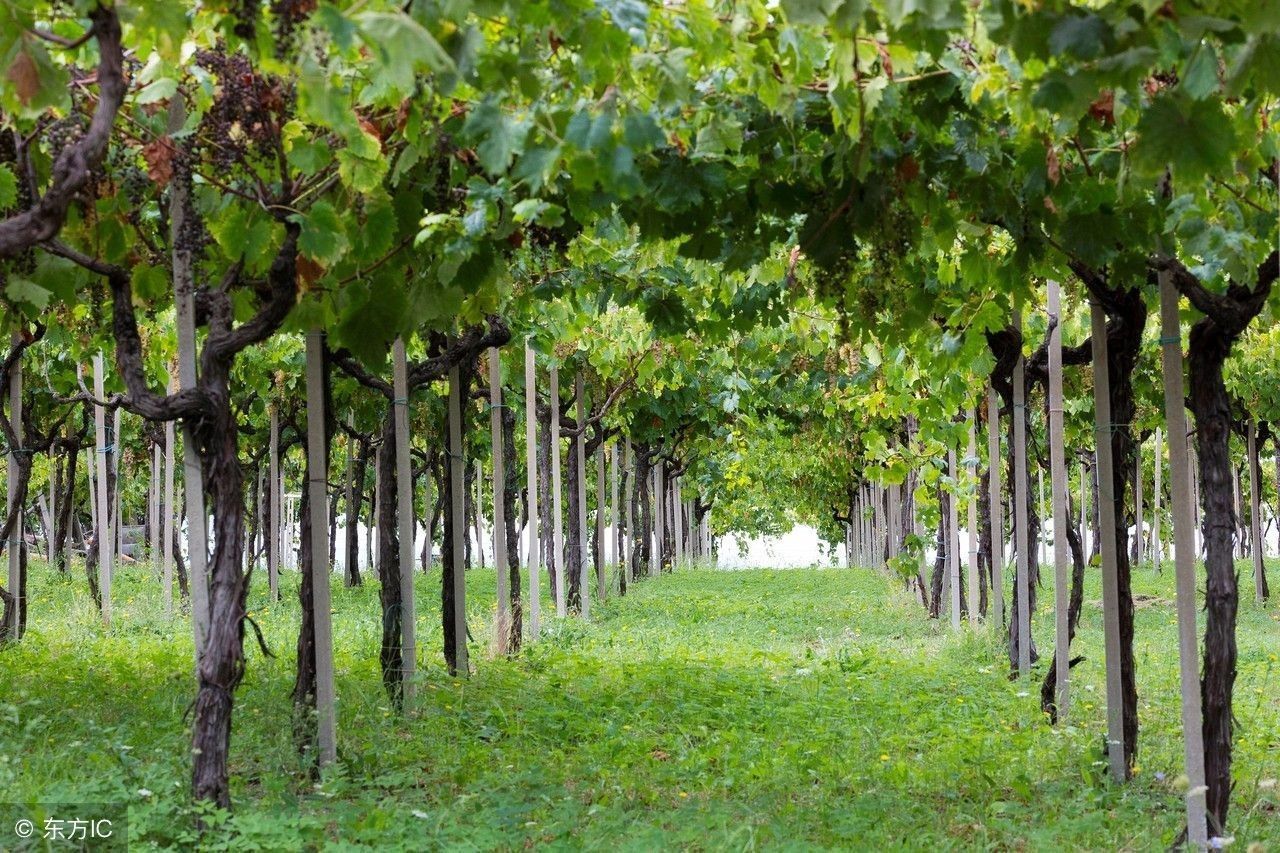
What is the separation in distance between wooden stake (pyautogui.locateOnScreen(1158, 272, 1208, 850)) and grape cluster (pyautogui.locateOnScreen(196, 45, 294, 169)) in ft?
11.0

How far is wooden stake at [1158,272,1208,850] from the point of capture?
4.71 m

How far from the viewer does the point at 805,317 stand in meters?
9.41

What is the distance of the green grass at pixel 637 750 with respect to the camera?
197 inches

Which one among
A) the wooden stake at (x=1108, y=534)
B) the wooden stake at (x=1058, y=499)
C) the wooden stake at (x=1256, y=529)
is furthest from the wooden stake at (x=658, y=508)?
the wooden stake at (x=1108, y=534)

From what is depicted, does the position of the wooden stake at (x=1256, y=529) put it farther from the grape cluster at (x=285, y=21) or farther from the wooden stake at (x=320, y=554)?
the grape cluster at (x=285, y=21)

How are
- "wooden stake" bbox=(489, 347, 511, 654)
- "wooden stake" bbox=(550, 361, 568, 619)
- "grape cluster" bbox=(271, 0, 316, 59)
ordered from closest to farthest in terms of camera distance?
"grape cluster" bbox=(271, 0, 316, 59), "wooden stake" bbox=(489, 347, 511, 654), "wooden stake" bbox=(550, 361, 568, 619)

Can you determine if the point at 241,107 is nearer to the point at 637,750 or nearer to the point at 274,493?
the point at 637,750

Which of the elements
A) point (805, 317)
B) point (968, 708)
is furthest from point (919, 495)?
point (968, 708)

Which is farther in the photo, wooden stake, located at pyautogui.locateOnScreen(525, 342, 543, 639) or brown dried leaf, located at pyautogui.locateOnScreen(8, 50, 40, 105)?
wooden stake, located at pyautogui.locateOnScreen(525, 342, 543, 639)

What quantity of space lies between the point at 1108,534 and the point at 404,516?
12.6 feet

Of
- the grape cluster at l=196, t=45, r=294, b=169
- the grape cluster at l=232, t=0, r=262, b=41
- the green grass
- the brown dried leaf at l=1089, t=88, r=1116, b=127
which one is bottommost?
the green grass

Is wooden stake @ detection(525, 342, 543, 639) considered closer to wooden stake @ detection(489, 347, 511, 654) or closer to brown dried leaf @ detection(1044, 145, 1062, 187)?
wooden stake @ detection(489, 347, 511, 654)

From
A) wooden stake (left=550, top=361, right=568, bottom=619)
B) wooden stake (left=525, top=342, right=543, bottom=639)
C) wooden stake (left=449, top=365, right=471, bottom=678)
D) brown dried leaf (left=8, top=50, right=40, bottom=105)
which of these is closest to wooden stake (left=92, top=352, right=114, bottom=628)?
wooden stake (left=525, top=342, right=543, bottom=639)

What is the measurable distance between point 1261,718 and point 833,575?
21.8 metres
